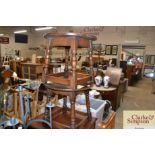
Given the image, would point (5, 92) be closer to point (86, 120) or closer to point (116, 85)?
point (86, 120)

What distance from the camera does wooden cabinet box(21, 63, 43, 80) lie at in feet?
14.9

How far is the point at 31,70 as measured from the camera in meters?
4.66

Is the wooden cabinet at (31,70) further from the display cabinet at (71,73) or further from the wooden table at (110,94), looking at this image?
the display cabinet at (71,73)

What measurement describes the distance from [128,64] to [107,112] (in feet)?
14.0

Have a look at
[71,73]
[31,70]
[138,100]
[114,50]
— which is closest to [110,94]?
[138,100]

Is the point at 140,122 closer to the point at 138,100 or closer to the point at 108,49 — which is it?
the point at 138,100

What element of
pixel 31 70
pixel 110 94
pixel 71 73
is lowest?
pixel 110 94

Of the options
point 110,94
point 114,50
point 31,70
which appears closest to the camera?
point 110,94

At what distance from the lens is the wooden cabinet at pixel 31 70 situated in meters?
4.55

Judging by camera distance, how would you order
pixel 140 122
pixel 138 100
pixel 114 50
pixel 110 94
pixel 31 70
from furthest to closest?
pixel 114 50, pixel 31 70, pixel 138 100, pixel 110 94, pixel 140 122

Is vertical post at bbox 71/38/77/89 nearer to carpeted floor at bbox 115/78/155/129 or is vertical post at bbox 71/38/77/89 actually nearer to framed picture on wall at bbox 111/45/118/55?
carpeted floor at bbox 115/78/155/129

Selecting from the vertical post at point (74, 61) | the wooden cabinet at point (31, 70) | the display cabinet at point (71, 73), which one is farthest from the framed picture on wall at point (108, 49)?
the vertical post at point (74, 61)

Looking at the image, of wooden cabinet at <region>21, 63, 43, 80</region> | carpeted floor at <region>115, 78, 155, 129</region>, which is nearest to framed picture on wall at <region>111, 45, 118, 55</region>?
carpeted floor at <region>115, 78, 155, 129</region>

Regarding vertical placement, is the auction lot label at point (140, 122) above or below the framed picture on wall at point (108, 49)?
below
